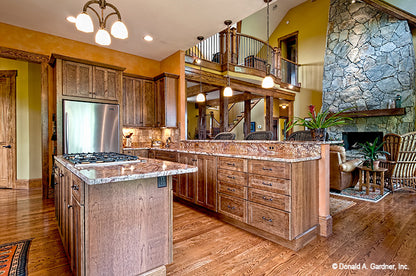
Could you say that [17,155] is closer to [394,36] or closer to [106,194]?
[106,194]

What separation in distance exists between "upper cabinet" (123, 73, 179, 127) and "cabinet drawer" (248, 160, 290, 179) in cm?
278

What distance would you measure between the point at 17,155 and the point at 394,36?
35.6 feet

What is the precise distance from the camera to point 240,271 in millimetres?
1853

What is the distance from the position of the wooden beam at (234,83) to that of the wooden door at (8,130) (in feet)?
13.0

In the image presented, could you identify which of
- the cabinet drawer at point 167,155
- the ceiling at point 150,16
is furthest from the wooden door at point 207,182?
the ceiling at point 150,16

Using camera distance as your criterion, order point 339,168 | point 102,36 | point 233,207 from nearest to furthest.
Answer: point 102,36, point 233,207, point 339,168

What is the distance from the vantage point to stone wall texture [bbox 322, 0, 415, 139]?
6.49 metres

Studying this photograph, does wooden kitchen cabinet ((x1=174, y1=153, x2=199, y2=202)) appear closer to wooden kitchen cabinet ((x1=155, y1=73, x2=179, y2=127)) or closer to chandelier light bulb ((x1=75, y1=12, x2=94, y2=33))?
wooden kitchen cabinet ((x1=155, y1=73, x2=179, y2=127))

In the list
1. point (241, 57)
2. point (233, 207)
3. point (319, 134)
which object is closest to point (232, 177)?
point (233, 207)

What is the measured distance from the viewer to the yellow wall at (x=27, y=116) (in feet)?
15.6

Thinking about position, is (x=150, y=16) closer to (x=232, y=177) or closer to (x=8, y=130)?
(x=232, y=177)

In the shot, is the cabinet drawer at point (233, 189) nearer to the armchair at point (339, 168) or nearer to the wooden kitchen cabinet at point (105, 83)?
the armchair at point (339, 168)

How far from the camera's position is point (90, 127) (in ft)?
12.9

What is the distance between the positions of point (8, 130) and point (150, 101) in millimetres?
3166
